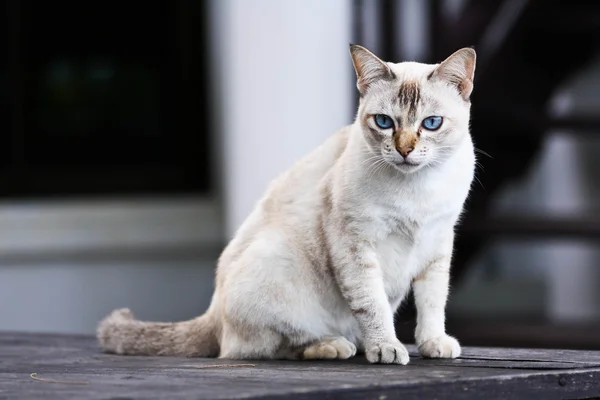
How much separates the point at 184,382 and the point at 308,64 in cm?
200

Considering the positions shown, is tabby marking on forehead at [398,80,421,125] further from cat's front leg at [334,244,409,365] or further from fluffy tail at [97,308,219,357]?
fluffy tail at [97,308,219,357]

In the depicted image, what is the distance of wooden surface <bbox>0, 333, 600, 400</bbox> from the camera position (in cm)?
124

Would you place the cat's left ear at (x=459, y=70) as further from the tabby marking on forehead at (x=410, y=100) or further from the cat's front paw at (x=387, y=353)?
the cat's front paw at (x=387, y=353)

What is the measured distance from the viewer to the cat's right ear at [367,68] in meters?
1.50

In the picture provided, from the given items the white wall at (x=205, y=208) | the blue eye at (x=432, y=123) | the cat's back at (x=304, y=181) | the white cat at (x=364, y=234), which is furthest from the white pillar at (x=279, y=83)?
the blue eye at (x=432, y=123)

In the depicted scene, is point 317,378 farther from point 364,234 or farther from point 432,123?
point 432,123

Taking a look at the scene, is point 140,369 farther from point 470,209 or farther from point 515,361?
point 470,209

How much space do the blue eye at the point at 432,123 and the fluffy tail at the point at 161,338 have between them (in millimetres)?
514

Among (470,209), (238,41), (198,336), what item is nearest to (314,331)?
(198,336)

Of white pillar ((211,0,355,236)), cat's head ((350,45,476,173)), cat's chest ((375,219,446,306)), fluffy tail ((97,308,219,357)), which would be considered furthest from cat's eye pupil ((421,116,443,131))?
white pillar ((211,0,355,236))

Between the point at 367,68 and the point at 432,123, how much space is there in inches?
5.4

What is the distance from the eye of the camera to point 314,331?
5.22 ft

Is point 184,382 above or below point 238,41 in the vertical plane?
below

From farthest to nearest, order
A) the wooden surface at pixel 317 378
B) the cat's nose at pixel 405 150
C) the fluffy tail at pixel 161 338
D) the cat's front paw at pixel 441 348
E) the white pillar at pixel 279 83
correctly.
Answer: the white pillar at pixel 279 83 < the fluffy tail at pixel 161 338 < the cat's front paw at pixel 441 348 < the cat's nose at pixel 405 150 < the wooden surface at pixel 317 378
